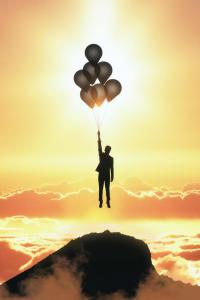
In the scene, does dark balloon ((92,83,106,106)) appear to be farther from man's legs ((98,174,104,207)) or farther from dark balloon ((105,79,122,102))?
man's legs ((98,174,104,207))

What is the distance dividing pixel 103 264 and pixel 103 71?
73.0 metres

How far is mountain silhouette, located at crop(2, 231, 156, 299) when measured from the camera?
108m

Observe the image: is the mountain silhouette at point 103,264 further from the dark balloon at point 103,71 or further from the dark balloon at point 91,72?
the dark balloon at point 91,72

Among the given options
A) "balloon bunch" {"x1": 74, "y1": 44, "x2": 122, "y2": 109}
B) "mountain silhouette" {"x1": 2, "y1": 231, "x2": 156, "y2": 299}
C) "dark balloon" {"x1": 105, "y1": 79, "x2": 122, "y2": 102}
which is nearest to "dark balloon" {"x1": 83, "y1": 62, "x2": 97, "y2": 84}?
"balloon bunch" {"x1": 74, "y1": 44, "x2": 122, "y2": 109}

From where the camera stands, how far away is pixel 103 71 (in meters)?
47.4

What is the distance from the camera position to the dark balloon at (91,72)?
47312mm

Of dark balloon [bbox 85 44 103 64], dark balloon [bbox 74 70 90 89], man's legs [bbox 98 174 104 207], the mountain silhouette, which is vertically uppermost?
dark balloon [bbox 85 44 103 64]

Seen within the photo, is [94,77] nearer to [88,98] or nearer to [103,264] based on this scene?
[88,98]

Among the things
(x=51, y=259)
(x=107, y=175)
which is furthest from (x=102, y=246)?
(x=107, y=175)

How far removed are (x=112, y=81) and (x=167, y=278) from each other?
107 meters

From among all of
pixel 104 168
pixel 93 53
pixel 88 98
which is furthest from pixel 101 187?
pixel 93 53

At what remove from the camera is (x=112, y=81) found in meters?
47.5

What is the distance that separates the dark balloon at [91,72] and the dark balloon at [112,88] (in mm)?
1011

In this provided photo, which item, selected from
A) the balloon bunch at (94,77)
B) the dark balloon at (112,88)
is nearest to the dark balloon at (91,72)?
the balloon bunch at (94,77)
